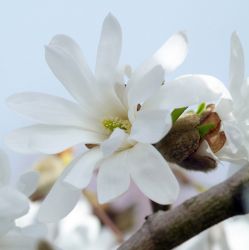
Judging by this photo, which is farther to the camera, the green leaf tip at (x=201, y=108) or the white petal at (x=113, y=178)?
the green leaf tip at (x=201, y=108)

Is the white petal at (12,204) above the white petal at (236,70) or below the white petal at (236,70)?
below

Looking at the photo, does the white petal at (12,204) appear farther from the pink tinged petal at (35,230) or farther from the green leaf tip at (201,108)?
the green leaf tip at (201,108)

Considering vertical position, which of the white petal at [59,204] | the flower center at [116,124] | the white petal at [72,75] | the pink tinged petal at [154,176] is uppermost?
the white petal at [72,75]

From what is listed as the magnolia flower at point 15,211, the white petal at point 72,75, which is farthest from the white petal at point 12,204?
the white petal at point 72,75

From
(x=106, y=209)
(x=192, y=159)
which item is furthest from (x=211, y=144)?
(x=106, y=209)

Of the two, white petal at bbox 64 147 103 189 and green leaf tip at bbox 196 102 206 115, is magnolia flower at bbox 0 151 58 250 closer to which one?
white petal at bbox 64 147 103 189

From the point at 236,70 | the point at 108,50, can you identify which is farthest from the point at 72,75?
the point at 236,70

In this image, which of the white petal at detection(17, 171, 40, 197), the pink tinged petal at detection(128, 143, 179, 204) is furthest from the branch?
the white petal at detection(17, 171, 40, 197)
